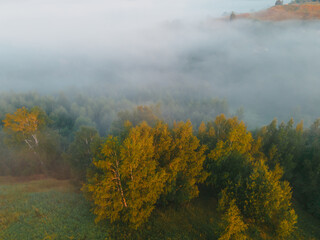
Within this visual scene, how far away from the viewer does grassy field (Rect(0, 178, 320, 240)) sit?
62.7 ft

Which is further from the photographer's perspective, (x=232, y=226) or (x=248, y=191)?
(x=248, y=191)

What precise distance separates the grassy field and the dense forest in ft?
3.66

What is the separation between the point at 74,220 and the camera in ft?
68.7

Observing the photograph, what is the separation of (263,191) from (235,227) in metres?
5.64

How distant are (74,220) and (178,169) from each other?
13.7 m

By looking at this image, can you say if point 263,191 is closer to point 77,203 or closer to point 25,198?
point 77,203

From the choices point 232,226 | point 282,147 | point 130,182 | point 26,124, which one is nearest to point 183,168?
point 130,182

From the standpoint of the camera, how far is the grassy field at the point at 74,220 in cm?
1911

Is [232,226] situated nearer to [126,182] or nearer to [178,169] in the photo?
[178,169]

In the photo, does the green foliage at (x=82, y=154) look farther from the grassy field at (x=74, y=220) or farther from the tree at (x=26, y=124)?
the tree at (x=26, y=124)

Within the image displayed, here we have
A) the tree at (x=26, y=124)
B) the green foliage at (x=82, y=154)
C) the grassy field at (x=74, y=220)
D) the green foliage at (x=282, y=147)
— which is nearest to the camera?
the grassy field at (x=74, y=220)

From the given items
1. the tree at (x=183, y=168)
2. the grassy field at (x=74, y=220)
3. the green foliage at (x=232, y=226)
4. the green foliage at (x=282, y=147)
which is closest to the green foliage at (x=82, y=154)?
the grassy field at (x=74, y=220)

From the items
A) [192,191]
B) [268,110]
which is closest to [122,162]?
[192,191]

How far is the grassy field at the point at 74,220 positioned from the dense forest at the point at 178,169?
3.66ft
